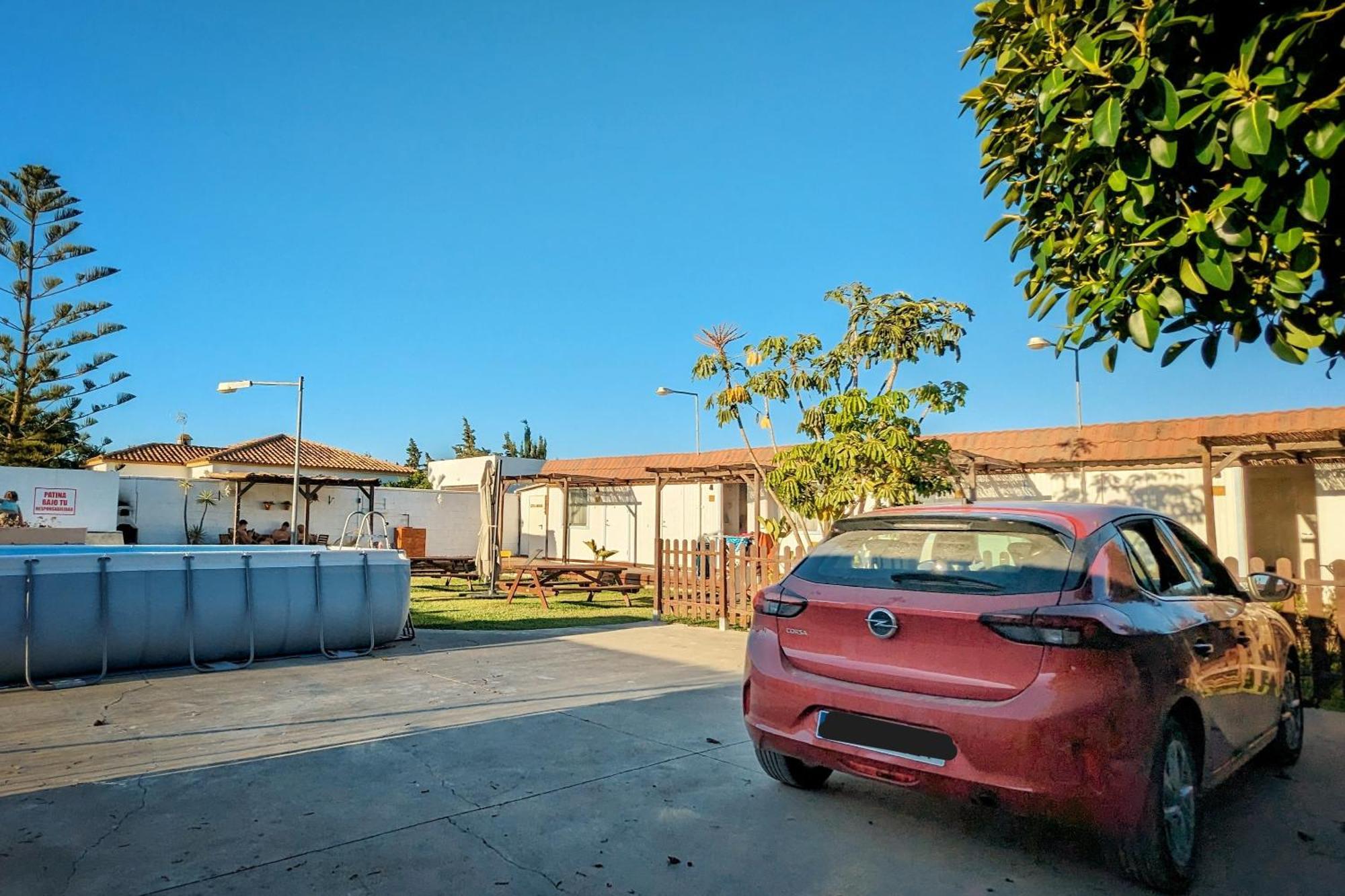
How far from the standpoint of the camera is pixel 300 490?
88.3ft

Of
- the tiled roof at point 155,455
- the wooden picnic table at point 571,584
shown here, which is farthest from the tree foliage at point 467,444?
the wooden picnic table at point 571,584

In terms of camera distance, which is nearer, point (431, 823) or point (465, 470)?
point (431, 823)

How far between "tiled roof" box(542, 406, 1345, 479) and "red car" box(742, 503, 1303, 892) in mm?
8622

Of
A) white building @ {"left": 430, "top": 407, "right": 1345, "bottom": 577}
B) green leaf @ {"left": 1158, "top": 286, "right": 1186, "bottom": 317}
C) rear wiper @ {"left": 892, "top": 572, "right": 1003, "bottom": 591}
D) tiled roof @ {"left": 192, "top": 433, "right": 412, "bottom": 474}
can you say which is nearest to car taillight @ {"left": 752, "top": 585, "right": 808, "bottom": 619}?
rear wiper @ {"left": 892, "top": 572, "right": 1003, "bottom": 591}

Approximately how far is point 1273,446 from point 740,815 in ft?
34.9

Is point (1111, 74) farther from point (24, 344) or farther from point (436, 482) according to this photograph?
point (24, 344)

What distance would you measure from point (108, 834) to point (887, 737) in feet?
11.8

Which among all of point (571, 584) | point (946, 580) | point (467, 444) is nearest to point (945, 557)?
point (946, 580)

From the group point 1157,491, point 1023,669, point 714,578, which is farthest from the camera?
point 1157,491

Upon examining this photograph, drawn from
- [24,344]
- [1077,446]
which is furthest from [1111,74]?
[24,344]

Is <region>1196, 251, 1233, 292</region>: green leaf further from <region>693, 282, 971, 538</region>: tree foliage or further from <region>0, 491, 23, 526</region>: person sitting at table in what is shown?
<region>0, 491, 23, 526</region>: person sitting at table

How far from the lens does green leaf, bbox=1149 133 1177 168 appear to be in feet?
8.64

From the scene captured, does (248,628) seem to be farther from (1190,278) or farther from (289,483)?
(289,483)

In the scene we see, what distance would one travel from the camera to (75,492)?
24.8 m
